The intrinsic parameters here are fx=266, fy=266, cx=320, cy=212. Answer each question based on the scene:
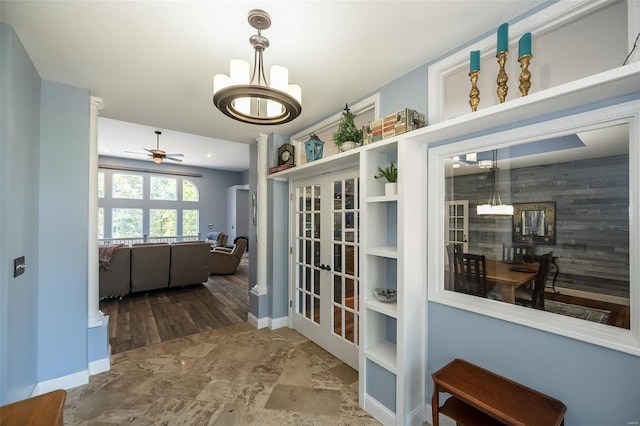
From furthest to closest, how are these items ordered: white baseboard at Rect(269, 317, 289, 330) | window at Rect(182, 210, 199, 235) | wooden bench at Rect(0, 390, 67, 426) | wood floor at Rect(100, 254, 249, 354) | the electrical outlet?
window at Rect(182, 210, 199, 235)
white baseboard at Rect(269, 317, 289, 330)
wood floor at Rect(100, 254, 249, 354)
the electrical outlet
wooden bench at Rect(0, 390, 67, 426)

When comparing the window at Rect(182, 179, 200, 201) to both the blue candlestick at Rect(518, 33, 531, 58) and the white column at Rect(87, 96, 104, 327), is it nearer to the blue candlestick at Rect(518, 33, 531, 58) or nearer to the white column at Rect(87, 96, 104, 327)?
the white column at Rect(87, 96, 104, 327)

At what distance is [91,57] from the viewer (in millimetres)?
1906

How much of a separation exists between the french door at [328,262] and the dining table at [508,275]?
111cm

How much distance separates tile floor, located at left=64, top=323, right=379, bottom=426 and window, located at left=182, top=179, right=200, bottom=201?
6.70 metres

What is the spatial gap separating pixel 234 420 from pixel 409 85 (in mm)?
2818

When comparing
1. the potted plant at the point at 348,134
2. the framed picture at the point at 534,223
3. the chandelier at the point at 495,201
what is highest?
the potted plant at the point at 348,134

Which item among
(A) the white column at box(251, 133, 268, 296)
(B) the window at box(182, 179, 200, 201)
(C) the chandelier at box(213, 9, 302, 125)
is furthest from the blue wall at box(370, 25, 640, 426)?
(B) the window at box(182, 179, 200, 201)

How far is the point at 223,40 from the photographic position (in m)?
1.72

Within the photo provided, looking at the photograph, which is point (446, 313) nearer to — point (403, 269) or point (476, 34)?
point (403, 269)

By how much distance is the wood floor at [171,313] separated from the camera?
3236 mm

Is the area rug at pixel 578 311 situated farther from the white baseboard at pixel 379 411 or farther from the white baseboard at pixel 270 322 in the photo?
the white baseboard at pixel 270 322

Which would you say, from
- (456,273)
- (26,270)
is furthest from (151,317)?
(456,273)

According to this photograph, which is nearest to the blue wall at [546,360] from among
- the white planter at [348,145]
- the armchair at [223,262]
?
the white planter at [348,145]

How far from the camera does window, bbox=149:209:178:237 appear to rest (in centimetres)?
825
